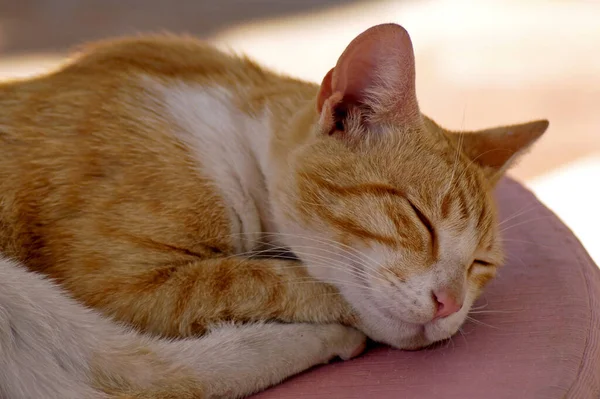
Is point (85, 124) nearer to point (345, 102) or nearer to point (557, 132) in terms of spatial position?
Result: point (345, 102)

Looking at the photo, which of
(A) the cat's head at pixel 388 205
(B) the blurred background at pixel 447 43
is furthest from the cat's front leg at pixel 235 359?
(B) the blurred background at pixel 447 43

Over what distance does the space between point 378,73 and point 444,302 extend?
527 millimetres

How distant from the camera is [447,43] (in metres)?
5.36

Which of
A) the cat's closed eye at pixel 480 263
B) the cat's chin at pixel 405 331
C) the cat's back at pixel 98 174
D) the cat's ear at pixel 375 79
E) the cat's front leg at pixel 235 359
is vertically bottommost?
the cat's front leg at pixel 235 359

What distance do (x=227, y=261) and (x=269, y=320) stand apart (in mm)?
173

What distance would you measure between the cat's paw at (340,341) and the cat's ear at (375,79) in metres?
0.49

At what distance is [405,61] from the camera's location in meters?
1.74

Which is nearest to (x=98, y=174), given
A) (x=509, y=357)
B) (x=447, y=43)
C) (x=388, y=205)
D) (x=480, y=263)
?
(x=388, y=205)

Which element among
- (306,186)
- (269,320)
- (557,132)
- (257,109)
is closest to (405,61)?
(306,186)

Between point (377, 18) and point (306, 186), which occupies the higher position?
point (377, 18)

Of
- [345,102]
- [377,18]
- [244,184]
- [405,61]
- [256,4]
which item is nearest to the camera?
[405,61]

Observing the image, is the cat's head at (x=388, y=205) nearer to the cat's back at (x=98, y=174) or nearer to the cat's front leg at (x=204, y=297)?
the cat's front leg at (x=204, y=297)

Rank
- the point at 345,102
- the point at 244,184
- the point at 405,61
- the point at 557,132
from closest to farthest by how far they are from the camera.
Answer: the point at 405,61 → the point at 345,102 → the point at 244,184 → the point at 557,132

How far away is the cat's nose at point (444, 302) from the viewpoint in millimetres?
1675
